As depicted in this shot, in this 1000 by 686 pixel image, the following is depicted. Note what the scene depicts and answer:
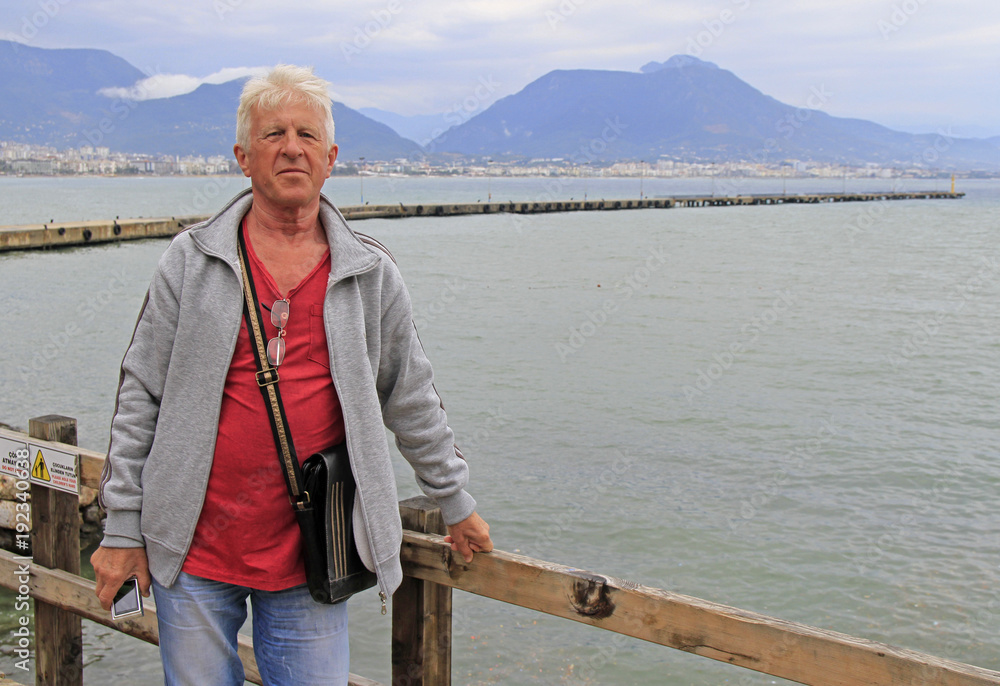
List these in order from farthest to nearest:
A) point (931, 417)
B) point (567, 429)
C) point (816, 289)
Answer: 1. point (816, 289)
2. point (931, 417)
3. point (567, 429)

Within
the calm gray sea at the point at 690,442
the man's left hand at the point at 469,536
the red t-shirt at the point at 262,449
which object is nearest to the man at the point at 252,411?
the red t-shirt at the point at 262,449

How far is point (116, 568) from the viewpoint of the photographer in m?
2.00

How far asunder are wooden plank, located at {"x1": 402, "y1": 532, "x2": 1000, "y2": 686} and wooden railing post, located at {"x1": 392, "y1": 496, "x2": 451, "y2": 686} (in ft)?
0.18

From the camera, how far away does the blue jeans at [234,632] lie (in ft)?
6.55

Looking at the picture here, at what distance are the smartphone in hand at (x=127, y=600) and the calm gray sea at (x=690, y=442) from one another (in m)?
3.07

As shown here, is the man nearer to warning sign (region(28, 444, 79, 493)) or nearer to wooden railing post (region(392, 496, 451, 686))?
wooden railing post (region(392, 496, 451, 686))

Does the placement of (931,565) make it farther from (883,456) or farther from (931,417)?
(931,417)

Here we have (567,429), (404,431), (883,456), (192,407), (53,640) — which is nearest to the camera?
(192,407)

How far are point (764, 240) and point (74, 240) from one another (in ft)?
104

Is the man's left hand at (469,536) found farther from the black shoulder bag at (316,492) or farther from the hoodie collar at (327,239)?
the hoodie collar at (327,239)

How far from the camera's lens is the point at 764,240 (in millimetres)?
45375

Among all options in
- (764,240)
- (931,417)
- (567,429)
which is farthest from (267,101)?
(764,240)

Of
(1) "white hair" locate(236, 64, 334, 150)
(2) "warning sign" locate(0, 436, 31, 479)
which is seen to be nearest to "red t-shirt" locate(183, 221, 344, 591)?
(1) "white hair" locate(236, 64, 334, 150)

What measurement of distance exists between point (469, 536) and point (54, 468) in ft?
4.93
